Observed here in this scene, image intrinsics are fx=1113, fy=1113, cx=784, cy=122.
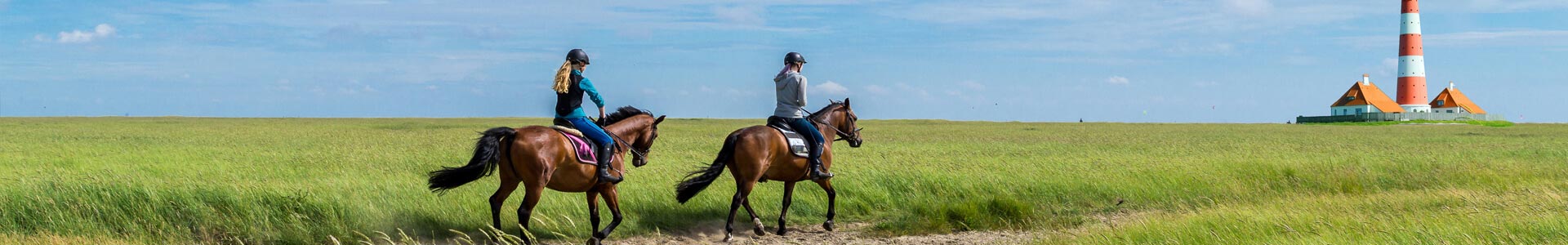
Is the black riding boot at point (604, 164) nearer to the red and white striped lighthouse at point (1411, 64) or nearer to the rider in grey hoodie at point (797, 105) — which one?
the rider in grey hoodie at point (797, 105)

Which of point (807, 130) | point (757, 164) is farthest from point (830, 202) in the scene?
point (757, 164)

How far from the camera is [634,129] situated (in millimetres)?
10180

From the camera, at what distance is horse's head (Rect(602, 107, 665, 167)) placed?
10039 millimetres

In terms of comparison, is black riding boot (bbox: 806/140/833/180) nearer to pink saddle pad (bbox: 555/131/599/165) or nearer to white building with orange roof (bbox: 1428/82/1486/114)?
pink saddle pad (bbox: 555/131/599/165)

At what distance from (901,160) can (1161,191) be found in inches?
236

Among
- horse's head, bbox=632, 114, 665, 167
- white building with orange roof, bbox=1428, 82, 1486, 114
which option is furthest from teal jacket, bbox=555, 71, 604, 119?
white building with orange roof, bbox=1428, 82, 1486, 114

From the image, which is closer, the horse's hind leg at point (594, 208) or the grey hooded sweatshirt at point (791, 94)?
the horse's hind leg at point (594, 208)

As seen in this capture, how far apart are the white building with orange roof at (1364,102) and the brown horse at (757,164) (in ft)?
274

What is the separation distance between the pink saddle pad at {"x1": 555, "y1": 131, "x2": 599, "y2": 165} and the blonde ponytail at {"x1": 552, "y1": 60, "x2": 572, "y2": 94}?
0.36m

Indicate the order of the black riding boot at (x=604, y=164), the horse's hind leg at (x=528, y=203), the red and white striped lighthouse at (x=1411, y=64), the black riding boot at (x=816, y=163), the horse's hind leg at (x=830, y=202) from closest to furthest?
1. the horse's hind leg at (x=528, y=203)
2. the black riding boot at (x=604, y=164)
3. the black riding boot at (x=816, y=163)
4. the horse's hind leg at (x=830, y=202)
5. the red and white striped lighthouse at (x=1411, y=64)

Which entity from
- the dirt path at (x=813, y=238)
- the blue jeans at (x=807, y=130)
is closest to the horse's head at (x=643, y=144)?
the dirt path at (x=813, y=238)

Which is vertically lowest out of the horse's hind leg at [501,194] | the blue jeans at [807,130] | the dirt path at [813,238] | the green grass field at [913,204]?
the dirt path at [813,238]

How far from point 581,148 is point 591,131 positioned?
282 millimetres

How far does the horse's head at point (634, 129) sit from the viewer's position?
1004cm
